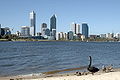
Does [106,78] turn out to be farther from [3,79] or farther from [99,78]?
[3,79]

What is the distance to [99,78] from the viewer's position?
1819 centimetres

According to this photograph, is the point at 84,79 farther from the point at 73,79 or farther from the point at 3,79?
the point at 3,79

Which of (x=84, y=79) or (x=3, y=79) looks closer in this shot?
(x=84, y=79)

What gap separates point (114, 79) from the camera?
58.5 feet

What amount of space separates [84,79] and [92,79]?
57 centimetres

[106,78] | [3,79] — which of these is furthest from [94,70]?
[3,79]

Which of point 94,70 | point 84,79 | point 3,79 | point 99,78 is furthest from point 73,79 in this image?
point 3,79

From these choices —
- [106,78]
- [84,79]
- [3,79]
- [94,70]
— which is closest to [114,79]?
[106,78]

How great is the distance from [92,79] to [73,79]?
4.48 feet

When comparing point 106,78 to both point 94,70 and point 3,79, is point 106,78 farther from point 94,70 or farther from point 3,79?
point 3,79

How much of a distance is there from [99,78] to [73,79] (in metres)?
1.92

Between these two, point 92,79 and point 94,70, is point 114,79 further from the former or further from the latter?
point 94,70

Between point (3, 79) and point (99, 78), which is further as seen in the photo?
point (3, 79)

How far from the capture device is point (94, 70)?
2247cm
